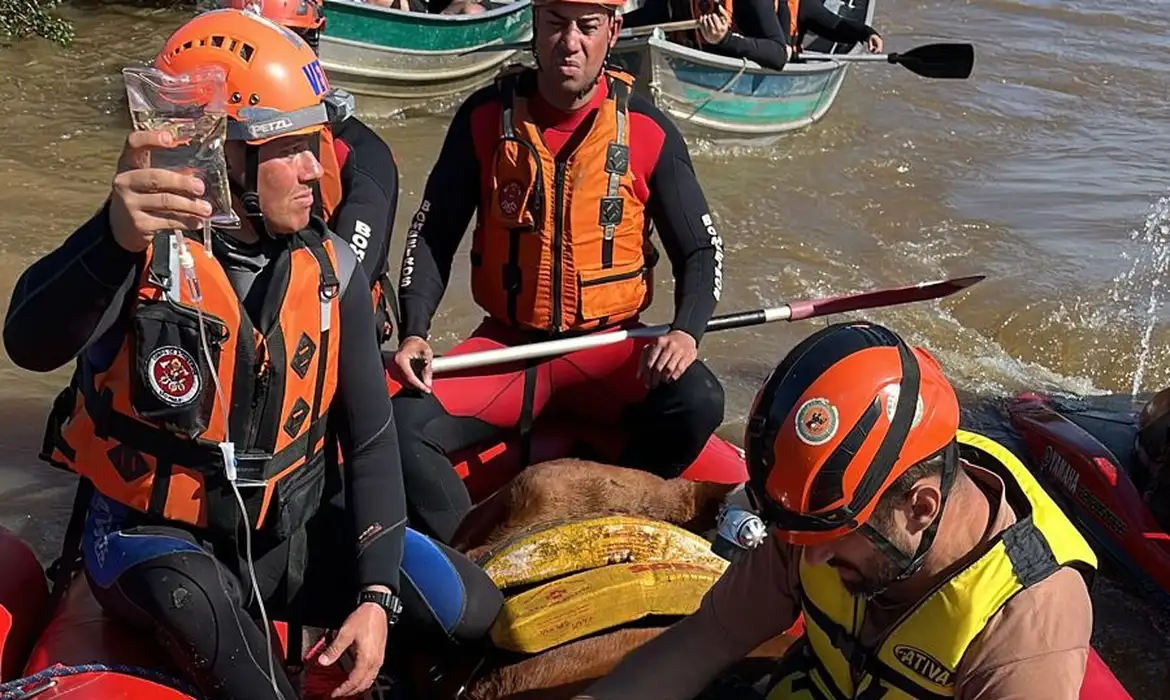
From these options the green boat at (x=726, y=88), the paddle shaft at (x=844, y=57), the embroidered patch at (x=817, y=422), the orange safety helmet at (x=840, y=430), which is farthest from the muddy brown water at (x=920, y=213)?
the embroidered patch at (x=817, y=422)

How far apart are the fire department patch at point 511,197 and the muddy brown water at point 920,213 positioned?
2056 millimetres

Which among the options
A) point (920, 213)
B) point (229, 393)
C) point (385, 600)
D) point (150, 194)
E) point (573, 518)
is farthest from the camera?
point (920, 213)

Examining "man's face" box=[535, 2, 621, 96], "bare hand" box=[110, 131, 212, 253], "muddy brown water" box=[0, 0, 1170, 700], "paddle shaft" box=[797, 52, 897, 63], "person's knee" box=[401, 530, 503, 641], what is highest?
"bare hand" box=[110, 131, 212, 253]

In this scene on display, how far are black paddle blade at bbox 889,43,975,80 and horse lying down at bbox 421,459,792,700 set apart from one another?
4791 millimetres

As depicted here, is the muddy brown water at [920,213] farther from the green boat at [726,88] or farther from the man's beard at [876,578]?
the man's beard at [876,578]

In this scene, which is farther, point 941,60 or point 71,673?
point 941,60

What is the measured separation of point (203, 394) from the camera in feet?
7.42

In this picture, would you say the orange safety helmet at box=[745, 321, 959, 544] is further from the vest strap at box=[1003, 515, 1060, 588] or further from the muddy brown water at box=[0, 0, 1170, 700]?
the muddy brown water at box=[0, 0, 1170, 700]

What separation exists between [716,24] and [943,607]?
6.38 m

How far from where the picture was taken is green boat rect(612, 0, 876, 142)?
318 inches

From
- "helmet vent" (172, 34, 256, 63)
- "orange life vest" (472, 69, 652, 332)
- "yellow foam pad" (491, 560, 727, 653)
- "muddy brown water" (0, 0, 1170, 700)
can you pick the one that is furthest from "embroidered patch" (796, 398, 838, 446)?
"muddy brown water" (0, 0, 1170, 700)

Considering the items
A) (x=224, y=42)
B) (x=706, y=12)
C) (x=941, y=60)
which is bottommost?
(x=941, y=60)

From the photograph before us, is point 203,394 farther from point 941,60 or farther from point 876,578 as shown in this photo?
point 941,60

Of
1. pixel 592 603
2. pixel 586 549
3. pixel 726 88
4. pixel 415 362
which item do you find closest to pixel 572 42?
pixel 415 362
